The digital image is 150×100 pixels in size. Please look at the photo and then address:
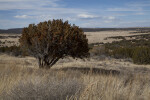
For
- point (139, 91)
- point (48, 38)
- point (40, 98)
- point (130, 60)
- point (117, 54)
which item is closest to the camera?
point (40, 98)

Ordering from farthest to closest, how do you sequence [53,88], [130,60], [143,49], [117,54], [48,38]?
[117,54]
[130,60]
[143,49]
[48,38]
[53,88]

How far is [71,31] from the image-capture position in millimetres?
14320

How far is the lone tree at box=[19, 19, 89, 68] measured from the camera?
13.8m

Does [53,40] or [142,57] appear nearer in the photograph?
[53,40]

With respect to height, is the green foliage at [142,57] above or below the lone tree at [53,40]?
below

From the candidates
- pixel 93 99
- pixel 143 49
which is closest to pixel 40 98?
pixel 93 99

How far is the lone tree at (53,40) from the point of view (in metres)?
13.8

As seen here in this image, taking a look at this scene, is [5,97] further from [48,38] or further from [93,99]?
[48,38]

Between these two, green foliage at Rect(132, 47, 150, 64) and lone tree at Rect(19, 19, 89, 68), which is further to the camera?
green foliage at Rect(132, 47, 150, 64)

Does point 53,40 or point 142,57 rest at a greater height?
point 53,40

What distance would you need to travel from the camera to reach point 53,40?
1374 cm

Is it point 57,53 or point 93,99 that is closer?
point 93,99

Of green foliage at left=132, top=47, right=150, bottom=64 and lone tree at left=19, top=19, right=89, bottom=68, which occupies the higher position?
lone tree at left=19, top=19, right=89, bottom=68

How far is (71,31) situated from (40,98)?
423 inches
